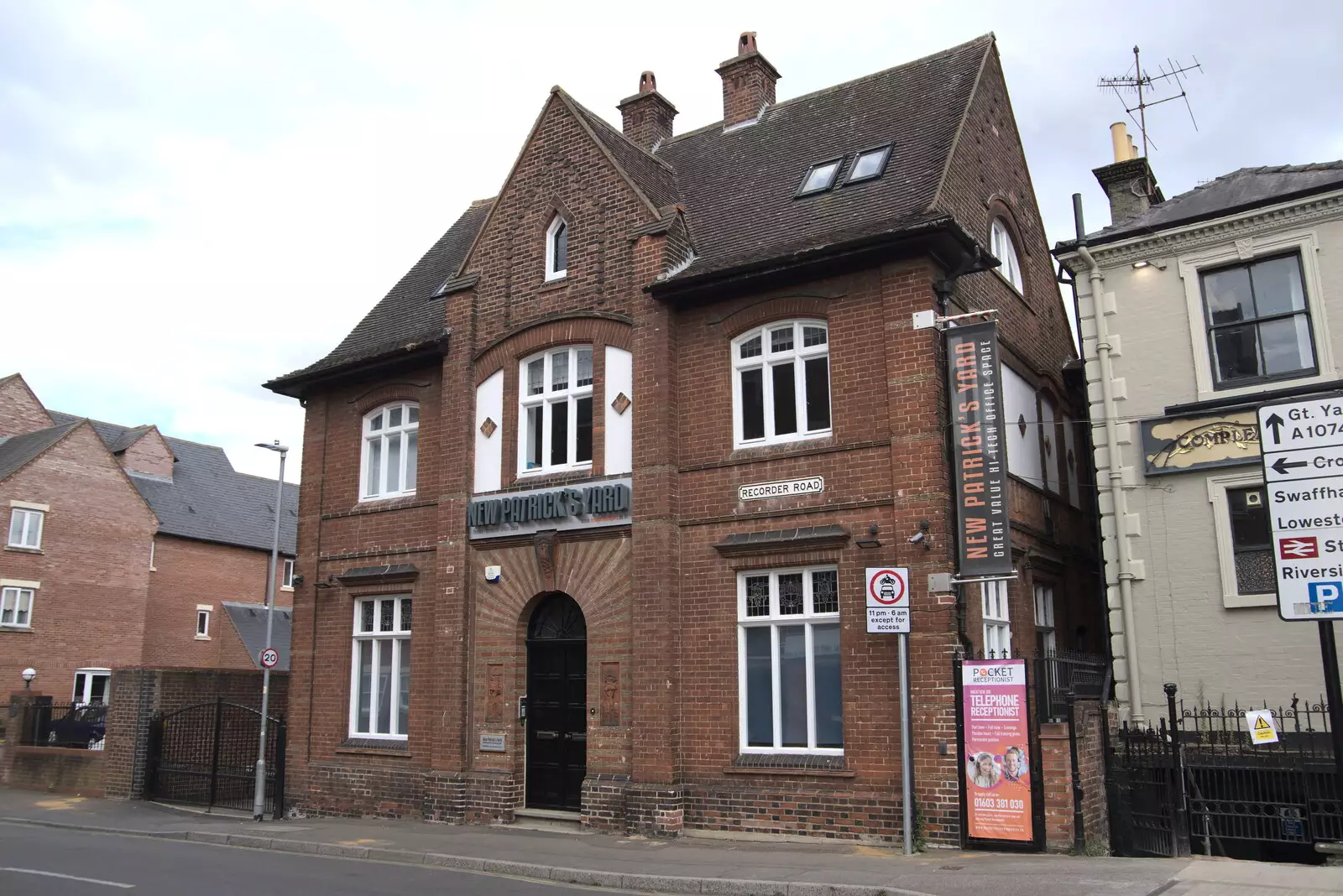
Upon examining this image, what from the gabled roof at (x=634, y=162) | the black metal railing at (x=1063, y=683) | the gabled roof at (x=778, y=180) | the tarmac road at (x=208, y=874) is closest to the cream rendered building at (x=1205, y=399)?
the black metal railing at (x=1063, y=683)

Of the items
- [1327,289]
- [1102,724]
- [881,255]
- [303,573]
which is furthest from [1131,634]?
[303,573]

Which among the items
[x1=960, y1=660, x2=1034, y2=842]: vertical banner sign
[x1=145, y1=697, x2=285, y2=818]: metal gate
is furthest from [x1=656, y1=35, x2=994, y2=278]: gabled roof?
[x1=145, y1=697, x2=285, y2=818]: metal gate

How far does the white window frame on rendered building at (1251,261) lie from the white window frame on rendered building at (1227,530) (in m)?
1.13

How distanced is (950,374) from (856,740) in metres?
4.58

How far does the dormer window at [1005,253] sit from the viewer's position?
16828mm

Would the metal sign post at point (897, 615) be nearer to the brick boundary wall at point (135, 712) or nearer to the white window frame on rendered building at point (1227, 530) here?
the white window frame on rendered building at point (1227, 530)

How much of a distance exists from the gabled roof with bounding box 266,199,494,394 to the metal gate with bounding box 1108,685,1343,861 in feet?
38.2

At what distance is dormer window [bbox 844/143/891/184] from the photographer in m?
15.5

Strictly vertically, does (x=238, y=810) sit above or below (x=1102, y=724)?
below

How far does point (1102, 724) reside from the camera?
12.2 metres

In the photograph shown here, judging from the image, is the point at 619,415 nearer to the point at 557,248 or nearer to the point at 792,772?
the point at 557,248

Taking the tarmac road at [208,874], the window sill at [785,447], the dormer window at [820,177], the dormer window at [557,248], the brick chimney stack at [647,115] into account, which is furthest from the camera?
the brick chimney stack at [647,115]

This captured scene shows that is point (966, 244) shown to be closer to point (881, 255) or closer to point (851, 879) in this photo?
point (881, 255)

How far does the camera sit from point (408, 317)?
63.8 ft
